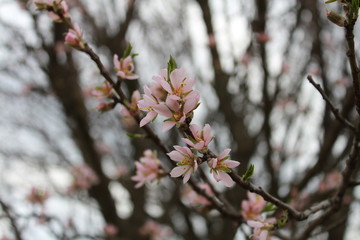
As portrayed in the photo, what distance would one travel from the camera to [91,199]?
14.3 feet

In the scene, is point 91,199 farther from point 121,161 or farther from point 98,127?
Result: point 98,127

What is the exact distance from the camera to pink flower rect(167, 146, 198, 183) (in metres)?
1.09

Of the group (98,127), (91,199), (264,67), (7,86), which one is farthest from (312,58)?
(7,86)

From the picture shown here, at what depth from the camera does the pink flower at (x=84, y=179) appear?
4016 mm

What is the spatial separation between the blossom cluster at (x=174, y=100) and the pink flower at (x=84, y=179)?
3144 mm

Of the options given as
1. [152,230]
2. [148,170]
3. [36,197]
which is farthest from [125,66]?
[152,230]

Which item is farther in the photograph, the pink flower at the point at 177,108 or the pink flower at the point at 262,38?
the pink flower at the point at 262,38

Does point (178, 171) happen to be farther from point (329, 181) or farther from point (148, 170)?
point (329, 181)

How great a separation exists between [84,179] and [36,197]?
124 centimetres

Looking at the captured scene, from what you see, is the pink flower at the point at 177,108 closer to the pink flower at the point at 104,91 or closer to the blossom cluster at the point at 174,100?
the blossom cluster at the point at 174,100

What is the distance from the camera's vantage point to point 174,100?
104cm

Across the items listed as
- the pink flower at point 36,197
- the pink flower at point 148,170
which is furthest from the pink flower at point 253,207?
the pink flower at point 36,197

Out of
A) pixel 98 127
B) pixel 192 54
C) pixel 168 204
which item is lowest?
pixel 168 204

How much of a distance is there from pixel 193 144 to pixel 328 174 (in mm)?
3253
